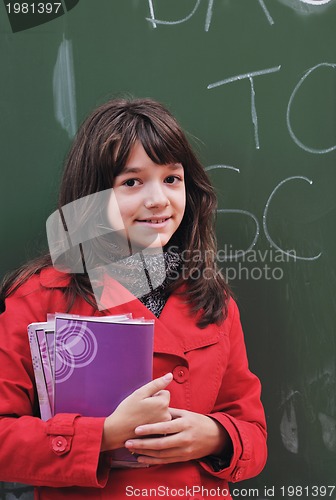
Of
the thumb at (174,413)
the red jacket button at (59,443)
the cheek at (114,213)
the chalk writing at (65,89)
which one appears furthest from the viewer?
the chalk writing at (65,89)

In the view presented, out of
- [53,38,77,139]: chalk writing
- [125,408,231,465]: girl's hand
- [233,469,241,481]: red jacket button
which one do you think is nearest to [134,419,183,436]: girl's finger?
[125,408,231,465]: girl's hand

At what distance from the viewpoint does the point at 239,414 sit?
172 centimetres

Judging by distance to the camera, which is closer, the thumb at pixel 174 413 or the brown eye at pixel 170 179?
the thumb at pixel 174 413

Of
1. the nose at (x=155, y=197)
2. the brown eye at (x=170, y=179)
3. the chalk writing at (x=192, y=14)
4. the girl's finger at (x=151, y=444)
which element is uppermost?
the chalk writing at (x=192, y=14)

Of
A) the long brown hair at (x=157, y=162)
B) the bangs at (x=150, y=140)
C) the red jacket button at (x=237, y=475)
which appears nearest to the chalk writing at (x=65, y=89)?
the long brown hair at (x=157, y=162)

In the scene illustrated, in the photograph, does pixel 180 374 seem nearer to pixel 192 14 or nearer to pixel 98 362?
pixel 98 362

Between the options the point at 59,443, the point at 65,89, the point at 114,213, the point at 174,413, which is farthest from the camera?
the point at 65,89

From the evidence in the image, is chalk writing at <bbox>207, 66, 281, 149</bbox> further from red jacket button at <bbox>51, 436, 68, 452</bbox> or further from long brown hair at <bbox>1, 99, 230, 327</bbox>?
red jacket button at <bbox>51, 436, 68, 452</bbox>

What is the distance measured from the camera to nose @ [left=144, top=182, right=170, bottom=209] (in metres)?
1.62

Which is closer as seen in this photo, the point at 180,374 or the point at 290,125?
the point at 180,374

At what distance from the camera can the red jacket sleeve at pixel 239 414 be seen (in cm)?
162

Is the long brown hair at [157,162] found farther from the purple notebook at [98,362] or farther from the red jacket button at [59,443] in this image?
the red jacket button at [59,443]

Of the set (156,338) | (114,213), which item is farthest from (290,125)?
(156,338)

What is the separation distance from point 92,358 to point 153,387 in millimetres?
145
